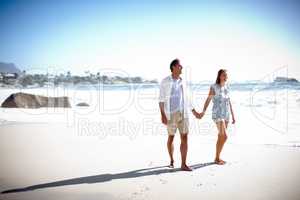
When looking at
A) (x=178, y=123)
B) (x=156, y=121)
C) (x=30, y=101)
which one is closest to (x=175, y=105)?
(x=178, y=123)

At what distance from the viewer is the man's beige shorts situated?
4.93 m

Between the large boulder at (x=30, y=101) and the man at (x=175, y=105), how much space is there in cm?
936

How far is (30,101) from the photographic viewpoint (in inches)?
519

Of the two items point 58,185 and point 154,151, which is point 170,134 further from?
point 58,185

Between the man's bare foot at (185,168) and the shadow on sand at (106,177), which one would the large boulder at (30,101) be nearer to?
the shadow on sand at (106,177)

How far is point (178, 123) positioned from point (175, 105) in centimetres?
30

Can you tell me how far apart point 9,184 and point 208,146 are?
166 inches

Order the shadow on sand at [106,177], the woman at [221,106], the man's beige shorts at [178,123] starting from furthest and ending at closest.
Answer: the woman at [221,106] → the man's beige shorts at [178,123] → the shadow on sand at [106,177]

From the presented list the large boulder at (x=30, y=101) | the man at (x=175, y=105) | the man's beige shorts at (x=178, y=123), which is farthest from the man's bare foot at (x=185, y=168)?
the large boulder at (x=30, y=101)

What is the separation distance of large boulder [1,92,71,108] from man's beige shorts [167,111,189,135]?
30.8 ft

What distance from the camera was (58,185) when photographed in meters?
4.27

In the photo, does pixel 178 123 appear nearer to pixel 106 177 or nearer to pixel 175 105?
pixel 175 105

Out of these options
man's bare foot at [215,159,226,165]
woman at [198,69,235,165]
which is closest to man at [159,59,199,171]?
woman at [198,69,235,165]

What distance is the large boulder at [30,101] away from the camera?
1301 cm
